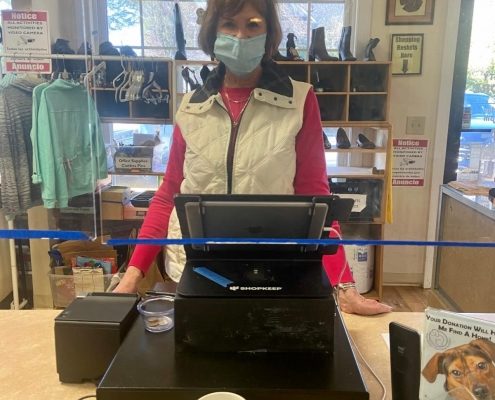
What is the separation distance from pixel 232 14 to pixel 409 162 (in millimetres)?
Answer: 2357

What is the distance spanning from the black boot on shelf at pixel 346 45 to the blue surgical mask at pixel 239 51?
179 centimetres

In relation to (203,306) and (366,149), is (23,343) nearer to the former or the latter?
(203,306)

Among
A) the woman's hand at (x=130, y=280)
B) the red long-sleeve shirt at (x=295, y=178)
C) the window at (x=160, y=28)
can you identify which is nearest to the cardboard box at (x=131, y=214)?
the red long-sleeve shirt at (x=295, y=178)

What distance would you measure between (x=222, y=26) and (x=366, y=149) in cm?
189

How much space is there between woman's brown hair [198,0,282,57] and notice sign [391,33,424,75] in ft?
6.71

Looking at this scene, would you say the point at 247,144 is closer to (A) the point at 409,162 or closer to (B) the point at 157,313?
(B) the point at 157,313

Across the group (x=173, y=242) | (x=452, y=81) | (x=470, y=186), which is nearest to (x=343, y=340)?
(x=173, y=242)

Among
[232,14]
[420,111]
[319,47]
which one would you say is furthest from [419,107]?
[232,14]

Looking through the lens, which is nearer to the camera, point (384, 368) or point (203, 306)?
point (203, 306)

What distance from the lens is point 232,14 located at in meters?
1.23

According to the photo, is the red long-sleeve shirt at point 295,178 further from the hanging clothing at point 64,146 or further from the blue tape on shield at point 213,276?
the hanging clothing at point 64,146

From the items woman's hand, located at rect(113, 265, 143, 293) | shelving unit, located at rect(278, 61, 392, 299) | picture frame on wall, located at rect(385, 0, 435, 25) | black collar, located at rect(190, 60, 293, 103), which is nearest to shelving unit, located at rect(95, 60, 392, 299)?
shelving unit, located at rect(278, 61, 392, 299)

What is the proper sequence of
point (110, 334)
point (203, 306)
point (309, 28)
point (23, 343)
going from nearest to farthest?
1. point (203, 306)
2. point (110, 334)
3. point (23, 343)
4. point (309, 28)

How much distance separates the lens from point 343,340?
84cm
